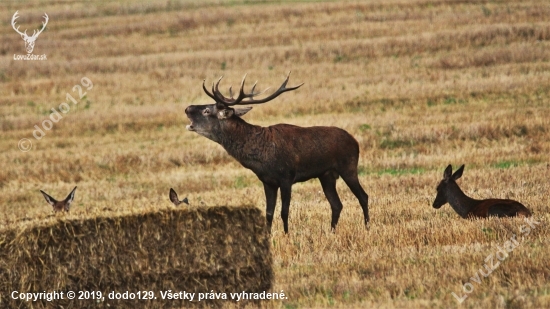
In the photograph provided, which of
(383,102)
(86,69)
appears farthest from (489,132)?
(86,69)

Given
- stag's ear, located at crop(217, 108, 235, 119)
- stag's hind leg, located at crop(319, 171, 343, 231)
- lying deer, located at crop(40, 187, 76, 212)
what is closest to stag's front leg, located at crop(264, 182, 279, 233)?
stag's hind leg, located at crop(319, 171, 343, 231)

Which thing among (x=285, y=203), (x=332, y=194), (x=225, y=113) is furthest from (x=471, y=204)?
(x=225, y=113)

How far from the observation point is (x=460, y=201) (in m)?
13.5

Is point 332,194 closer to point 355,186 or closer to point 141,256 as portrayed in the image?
point 355,186

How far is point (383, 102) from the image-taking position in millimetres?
27000

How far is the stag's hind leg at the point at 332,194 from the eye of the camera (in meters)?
13.5

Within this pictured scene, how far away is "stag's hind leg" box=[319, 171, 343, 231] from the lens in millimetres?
13508

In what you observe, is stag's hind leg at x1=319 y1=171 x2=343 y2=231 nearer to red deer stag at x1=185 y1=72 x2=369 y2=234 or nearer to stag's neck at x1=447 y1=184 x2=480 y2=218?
red deer stag at x1=185 y1=72 x2=369 y2=234

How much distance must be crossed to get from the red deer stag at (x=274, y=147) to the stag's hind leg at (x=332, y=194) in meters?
0.01

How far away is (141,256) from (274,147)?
4383 mm

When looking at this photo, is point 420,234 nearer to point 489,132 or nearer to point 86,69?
point 489,132

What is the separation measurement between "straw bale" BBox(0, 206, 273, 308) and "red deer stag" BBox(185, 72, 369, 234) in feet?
11.7

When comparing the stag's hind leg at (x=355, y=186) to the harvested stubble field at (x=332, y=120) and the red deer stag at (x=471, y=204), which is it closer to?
the harvested stubble field at (x=332, y=120)

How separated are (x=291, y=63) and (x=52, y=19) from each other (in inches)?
738
